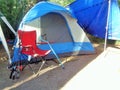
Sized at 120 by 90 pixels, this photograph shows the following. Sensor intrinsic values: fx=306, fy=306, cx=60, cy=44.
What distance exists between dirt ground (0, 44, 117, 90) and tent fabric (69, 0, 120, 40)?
0.91 metres

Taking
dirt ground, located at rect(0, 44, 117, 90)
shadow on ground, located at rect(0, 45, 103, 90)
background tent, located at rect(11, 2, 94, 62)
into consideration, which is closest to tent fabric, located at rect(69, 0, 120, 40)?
background tent, located at rect(11, 2, 94, 62)

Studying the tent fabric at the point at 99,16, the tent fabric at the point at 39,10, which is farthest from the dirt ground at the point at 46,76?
the tent fabric at the point at 39,10

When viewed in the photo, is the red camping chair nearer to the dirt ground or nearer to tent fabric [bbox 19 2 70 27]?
the dirt ground

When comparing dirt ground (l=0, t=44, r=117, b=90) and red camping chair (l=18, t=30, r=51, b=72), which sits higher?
red camping chair (l=18, t=30, r=51, b=72)

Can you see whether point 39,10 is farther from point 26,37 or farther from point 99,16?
point 99,16

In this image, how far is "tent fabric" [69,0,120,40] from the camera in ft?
Answer: 24.2

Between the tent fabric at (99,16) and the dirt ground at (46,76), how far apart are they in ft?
2.97

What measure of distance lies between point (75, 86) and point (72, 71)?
310 cm

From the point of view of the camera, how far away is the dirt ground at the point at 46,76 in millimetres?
5301

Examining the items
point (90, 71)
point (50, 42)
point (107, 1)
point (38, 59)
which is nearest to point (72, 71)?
point (38, 59)

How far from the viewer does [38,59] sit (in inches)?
244

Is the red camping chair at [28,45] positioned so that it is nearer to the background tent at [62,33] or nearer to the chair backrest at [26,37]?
the chair backrest at [26,37]

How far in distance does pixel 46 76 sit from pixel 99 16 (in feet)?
8.42

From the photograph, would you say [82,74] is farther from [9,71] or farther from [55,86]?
[9,71]
